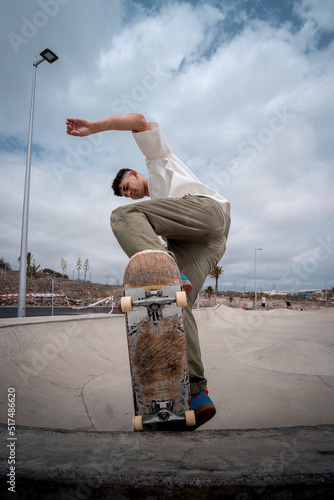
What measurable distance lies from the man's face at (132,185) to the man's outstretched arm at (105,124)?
0.48 meters

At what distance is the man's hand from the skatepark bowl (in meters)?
1.80

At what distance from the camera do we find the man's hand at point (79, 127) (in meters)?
2.10

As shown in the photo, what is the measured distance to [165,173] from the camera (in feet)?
7.57

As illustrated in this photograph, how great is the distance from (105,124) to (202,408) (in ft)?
6.32

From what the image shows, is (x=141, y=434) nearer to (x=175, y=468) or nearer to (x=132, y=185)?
(x=175, y=468)

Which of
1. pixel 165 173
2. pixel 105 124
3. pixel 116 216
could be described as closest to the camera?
pixel 116 216

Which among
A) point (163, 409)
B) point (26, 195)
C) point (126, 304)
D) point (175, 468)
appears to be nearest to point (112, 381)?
point (163, 409)

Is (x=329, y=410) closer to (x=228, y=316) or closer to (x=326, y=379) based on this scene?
(x=326, y=379)

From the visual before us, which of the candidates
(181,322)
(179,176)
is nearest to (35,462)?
(181,322)

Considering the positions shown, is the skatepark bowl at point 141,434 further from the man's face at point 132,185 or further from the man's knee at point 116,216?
the man's face at point 132,185

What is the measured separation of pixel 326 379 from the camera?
4.51 m

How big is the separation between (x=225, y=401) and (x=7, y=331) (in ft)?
10.2

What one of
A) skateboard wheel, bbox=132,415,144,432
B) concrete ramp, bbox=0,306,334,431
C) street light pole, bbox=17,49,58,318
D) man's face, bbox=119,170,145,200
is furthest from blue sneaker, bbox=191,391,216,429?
street light pole, bbox=17,49,58,318

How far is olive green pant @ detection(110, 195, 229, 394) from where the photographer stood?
1771 millimetres
